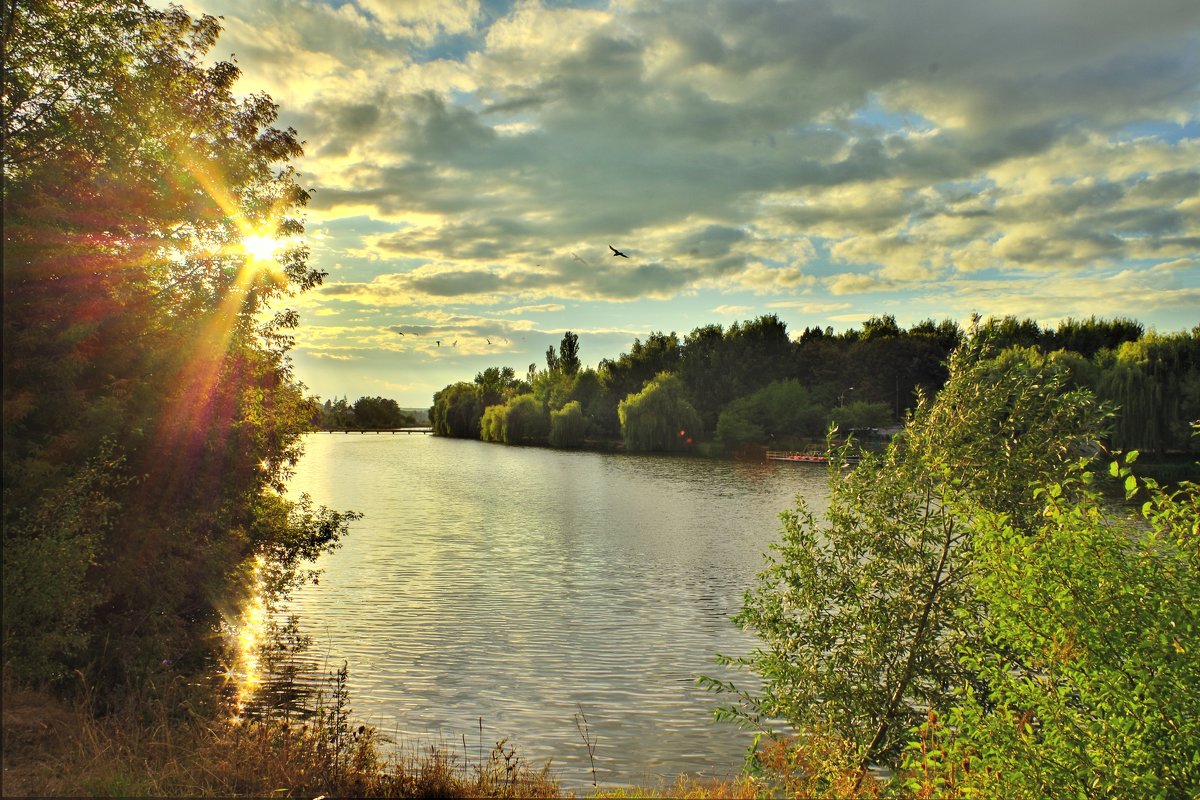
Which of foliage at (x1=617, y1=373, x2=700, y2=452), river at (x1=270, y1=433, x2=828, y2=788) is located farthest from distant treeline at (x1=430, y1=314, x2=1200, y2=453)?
river at (x1=270, y1=433, x2=828, y2=788)

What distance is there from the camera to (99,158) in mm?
17969

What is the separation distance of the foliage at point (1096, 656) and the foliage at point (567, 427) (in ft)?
413

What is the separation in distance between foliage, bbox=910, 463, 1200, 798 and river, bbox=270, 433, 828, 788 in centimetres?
399

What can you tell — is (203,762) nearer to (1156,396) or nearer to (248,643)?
(248,643)

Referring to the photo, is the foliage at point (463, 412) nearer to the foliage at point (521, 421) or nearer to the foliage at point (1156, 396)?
the foliage at point (521, 421)

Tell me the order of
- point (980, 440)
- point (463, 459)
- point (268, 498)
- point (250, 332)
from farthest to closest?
1. point (463, 459)
2. point (268, 498)
3. point (250, 332)
4. point (980, 440)

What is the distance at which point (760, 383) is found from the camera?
142 meters

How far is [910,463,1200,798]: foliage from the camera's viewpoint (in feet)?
28.3

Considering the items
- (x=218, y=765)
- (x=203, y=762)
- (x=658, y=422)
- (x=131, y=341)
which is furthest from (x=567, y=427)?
(x=218, y=765)

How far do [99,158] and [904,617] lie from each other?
63.4ft

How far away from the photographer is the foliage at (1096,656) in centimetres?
862

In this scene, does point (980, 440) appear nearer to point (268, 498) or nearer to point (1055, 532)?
point (1055, 532)

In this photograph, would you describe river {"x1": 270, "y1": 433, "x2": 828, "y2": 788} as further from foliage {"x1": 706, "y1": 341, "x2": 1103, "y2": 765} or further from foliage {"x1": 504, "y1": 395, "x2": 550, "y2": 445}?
foliage {"x1": 504, "y1": 395, "x2": 550, "y2": 445}

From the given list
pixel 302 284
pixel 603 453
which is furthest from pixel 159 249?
pixel 603 453
